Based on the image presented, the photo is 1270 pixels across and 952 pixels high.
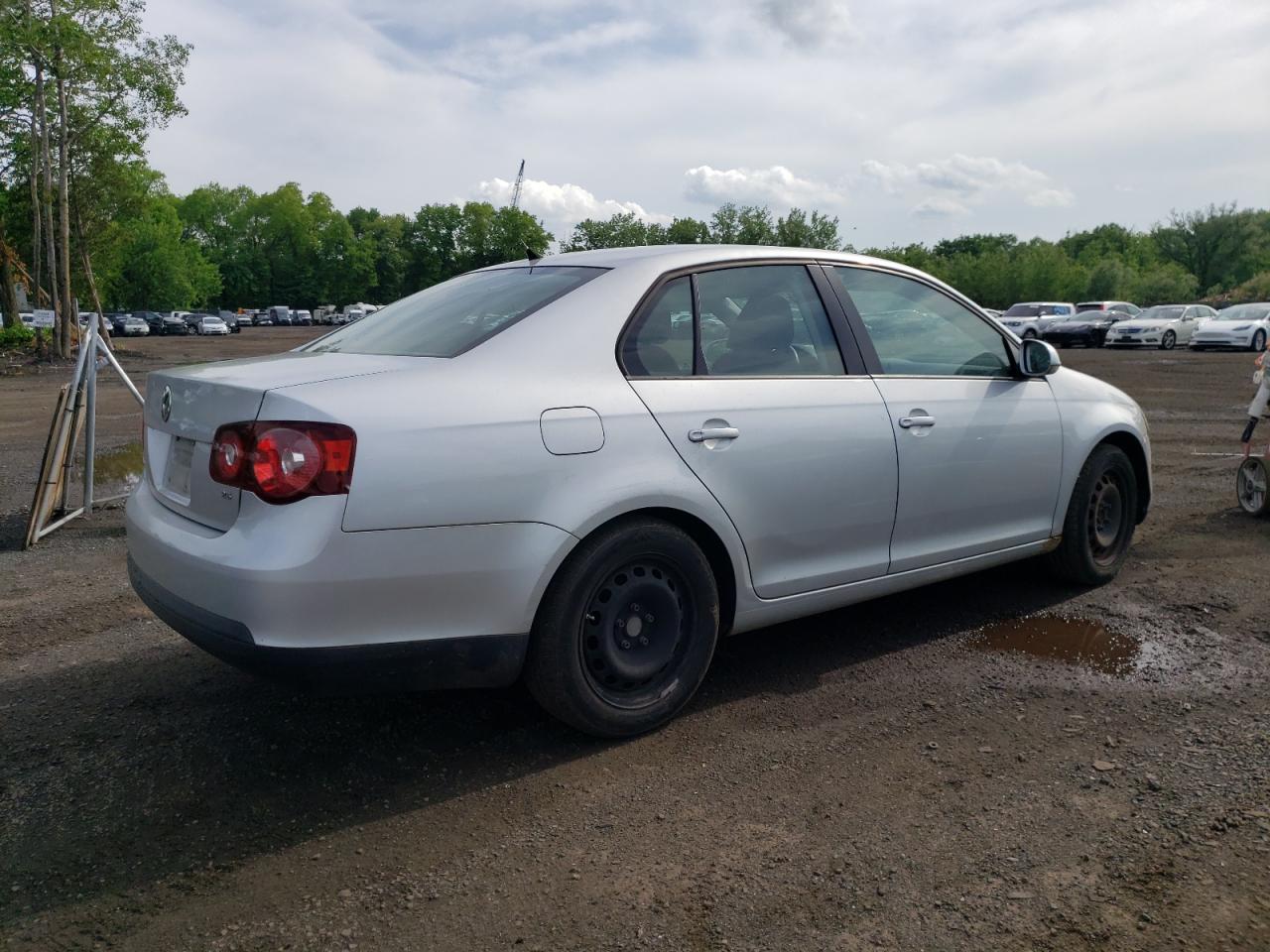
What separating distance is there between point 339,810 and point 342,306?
359 ft

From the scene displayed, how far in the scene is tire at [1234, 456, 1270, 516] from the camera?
670 centimetres

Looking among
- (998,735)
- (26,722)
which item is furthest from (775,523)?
(26,722)

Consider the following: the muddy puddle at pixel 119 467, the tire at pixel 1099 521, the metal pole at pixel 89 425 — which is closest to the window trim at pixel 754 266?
the tire at pixel 1099 521

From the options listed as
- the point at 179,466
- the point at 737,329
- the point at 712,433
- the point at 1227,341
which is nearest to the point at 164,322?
the point at 1227,341

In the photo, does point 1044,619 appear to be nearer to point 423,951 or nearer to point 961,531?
point 961,531

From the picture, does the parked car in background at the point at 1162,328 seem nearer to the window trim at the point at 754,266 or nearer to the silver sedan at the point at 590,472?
the silver sedan at the point at 590,472

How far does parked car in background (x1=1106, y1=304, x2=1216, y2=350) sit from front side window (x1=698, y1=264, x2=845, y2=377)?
108 ft

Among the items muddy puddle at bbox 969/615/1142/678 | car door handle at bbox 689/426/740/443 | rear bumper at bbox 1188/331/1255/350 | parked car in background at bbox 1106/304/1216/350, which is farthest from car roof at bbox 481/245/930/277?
parked car in background at bbox 1106/304/1216/350

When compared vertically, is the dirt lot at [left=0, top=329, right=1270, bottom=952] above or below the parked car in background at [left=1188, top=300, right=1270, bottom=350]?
below

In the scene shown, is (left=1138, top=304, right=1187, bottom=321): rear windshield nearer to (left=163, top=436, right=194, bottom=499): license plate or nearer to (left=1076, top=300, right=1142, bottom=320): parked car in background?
(left=1076, top=300, right=1142, bottom=320): parked car in background

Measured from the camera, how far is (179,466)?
10.9 ft

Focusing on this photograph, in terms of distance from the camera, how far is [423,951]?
239cm

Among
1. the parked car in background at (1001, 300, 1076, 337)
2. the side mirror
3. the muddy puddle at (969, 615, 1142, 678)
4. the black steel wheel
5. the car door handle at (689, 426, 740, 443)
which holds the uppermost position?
the parked car in background at (1001, 300, 1076, 337)

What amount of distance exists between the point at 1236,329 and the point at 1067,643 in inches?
1214
